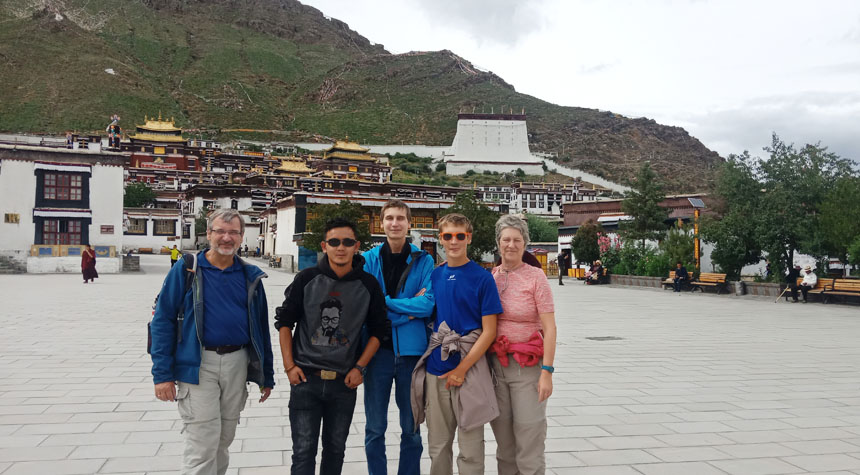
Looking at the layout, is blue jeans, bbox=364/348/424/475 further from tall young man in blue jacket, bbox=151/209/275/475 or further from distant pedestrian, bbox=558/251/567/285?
distant pedestrian, bbox=558/251/567/285

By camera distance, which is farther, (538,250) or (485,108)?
(485,108)

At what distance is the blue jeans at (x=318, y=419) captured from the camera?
3.28 metres

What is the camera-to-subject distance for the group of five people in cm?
323

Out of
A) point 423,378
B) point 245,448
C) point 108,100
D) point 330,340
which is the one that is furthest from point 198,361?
point 108,100

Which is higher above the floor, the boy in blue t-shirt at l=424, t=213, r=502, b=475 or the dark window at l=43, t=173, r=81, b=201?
the dark window at l=43, t=173, r=81, b=201

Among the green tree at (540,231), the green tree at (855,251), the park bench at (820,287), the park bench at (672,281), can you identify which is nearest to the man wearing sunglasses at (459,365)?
the green tree at (855,251)

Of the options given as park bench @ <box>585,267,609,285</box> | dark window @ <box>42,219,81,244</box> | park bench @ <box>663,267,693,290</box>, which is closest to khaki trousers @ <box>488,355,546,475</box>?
park bench @ <box>663,267,693,290</box>

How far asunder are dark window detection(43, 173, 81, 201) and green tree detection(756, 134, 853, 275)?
30.2 m

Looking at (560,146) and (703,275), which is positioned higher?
(560,146)

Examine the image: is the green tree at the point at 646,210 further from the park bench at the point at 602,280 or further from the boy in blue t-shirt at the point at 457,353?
the boy in blue t-shirt at the point at 457,353

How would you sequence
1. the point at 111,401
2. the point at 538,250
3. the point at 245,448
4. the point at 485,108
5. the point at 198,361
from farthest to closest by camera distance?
the point at 485,108, the point at 538,250, the point at 111,401, the point at 245,448, the point at 198,361

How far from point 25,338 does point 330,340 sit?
8.14 m

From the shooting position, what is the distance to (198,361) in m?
3.21

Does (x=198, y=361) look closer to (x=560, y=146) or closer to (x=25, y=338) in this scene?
(x=25, y=338)
